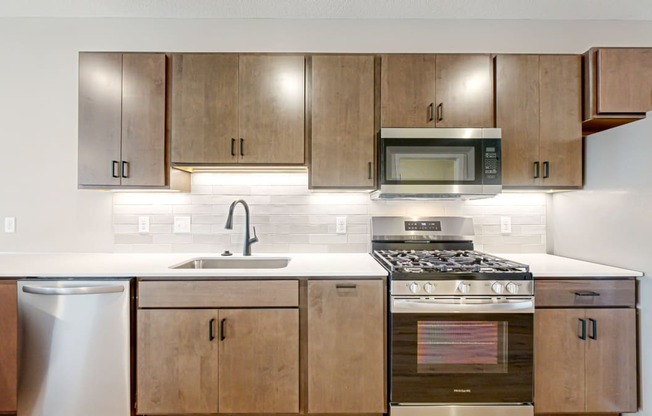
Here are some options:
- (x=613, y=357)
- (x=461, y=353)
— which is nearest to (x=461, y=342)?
(x=461, y=353)

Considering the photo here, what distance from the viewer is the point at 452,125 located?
2066mm

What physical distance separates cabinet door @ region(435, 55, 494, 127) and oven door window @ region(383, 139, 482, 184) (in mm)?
181

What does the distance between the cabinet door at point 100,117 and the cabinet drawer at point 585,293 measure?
8.32 feet

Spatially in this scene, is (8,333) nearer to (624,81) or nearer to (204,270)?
(204,270)

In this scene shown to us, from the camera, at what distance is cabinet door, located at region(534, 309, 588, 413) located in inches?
68.0

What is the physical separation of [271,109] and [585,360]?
7.35 ft

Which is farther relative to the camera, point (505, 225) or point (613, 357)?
point (505, 225)

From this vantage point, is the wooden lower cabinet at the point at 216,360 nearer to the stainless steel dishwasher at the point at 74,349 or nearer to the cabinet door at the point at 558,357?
the stainless steel dishwasher at the point at 74,349

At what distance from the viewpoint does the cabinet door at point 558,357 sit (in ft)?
5.67

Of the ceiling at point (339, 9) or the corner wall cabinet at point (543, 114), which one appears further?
the ceiling at point (339, 9)

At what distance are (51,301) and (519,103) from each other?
2.87 metres

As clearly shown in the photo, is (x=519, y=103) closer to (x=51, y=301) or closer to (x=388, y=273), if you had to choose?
(x=388, y=273)

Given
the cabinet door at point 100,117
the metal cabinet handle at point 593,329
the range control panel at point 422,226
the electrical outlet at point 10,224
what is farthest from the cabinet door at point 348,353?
the electrical outlet at point 10,224

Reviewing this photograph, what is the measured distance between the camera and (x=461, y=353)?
5.56 ft
